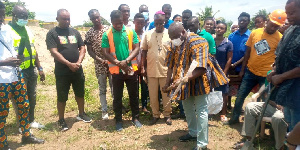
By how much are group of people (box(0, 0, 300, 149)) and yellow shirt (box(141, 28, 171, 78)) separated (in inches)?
0.7

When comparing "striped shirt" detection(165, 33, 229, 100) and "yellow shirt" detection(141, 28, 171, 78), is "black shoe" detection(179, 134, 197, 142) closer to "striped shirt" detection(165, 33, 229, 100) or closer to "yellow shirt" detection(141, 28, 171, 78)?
"striped shirt" detection(165, 33, 229, 100)

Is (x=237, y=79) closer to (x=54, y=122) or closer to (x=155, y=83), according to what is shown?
(x=155, y=83)

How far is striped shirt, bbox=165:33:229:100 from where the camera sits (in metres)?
3.17

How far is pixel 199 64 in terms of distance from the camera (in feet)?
10.1

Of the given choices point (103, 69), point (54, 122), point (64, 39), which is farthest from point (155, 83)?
point (54, 122)

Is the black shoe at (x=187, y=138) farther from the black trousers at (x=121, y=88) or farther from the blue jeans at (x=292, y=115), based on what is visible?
the blue jeans at (x=292, y=115)

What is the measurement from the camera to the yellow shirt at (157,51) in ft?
14.4

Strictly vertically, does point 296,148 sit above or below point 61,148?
above

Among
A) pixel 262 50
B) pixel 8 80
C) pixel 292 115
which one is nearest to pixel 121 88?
pixel 8 80

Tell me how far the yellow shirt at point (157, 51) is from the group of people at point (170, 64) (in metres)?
0.02

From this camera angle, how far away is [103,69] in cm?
489

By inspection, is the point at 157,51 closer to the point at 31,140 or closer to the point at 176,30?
the point at 176,30

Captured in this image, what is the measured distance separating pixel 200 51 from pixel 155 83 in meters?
1.57

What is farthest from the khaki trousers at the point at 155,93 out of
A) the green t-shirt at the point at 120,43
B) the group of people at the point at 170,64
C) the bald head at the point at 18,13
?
the bald head at the point at 18,13
